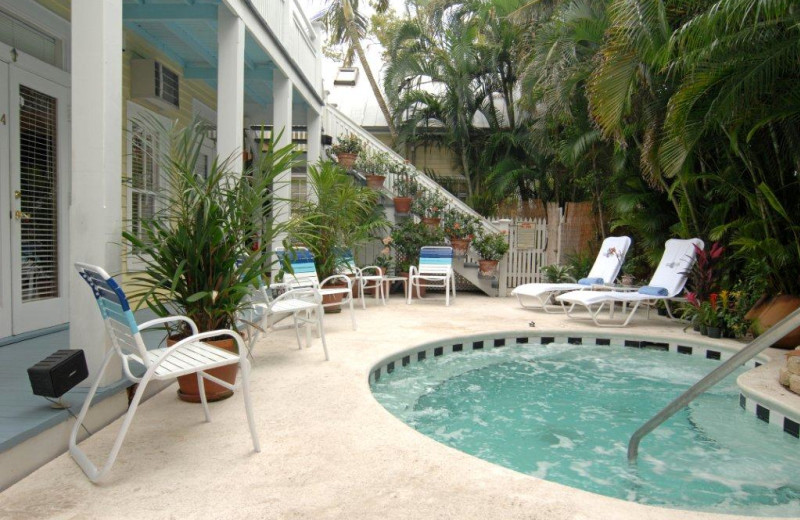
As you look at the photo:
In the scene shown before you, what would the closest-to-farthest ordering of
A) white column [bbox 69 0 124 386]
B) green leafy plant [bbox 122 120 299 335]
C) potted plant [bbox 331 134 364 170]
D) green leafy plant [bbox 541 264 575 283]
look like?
white column [bbox 69 0 124 386], green leafy plant [bbox 122 120 299 335], green leafy plant [bbox 541 264 575 283], potted plant [bbox 331 134 364 170]

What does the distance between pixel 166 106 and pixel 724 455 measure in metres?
6.95

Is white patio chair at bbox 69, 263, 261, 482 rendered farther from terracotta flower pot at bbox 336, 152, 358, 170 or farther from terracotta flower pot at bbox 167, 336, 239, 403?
terracotta flower pot at bbox 336, 152, 358, 170

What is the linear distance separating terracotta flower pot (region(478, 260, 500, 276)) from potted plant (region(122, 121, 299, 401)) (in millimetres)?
6700

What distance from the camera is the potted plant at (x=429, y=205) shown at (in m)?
10.5

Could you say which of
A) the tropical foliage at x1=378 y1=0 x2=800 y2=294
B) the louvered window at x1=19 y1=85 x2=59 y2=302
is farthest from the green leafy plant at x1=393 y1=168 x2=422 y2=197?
the louvered window at x1=19 y1=85 x2=59 y2=302

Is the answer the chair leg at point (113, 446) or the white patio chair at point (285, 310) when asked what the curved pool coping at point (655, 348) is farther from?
the chair leg at point (113, 446)

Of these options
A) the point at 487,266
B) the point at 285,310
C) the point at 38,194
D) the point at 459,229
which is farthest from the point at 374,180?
the point at 38,194

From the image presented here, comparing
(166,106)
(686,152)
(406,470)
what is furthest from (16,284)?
(686,152)

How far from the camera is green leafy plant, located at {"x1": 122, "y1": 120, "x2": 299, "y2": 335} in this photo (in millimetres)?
3420

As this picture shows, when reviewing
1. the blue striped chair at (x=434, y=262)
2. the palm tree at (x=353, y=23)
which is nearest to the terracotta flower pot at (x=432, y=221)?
the blue striped chair at (x=434, y=262)

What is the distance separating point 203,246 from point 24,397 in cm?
122

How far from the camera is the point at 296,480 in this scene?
2463 mm

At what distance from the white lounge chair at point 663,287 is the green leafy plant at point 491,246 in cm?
235

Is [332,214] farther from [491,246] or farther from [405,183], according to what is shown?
A: [491,246]
